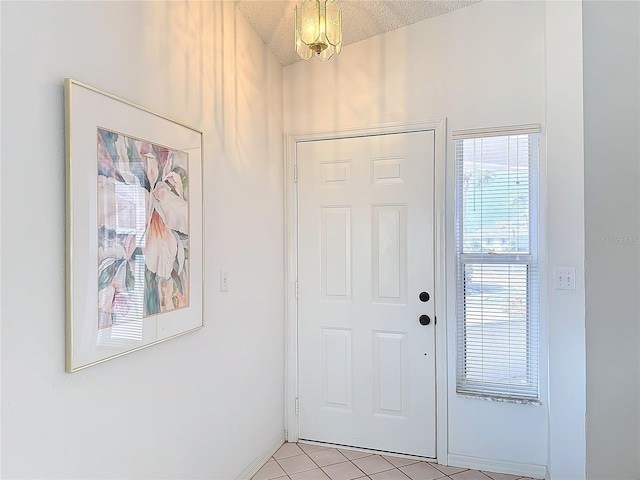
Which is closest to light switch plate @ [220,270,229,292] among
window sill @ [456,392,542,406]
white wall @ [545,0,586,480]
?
window sill @ [456,392,542,406]

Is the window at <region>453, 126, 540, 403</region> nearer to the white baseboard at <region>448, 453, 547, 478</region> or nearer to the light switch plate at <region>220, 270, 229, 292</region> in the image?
the white baseboard at <region>448, 453, 547, 478</region>

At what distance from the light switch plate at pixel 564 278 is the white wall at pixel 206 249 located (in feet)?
5.29

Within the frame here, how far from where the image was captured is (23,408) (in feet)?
3.64

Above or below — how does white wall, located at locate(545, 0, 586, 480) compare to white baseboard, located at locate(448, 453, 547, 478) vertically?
above

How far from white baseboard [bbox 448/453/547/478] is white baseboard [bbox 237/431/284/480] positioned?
1079mm

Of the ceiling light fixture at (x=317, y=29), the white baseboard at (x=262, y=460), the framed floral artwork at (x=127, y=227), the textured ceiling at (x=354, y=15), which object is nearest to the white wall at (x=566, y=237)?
the textured ceiling at (x=354, y=15)

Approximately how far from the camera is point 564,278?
2.06 m

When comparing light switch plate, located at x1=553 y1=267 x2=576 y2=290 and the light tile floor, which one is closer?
light switch plate, located at x1=553 y1=267 x2=576 y2=290

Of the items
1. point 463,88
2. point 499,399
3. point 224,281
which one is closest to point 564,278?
point 499,399

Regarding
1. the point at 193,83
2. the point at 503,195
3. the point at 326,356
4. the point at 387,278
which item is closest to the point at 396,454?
the point at 326,356

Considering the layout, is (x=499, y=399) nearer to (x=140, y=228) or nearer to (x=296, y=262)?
(x=296, y=262)

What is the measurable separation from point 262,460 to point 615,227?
2290 millimetres

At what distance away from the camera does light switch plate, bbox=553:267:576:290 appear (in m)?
2.04

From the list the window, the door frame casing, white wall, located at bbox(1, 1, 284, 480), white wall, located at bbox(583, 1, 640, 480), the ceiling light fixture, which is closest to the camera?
white wall, located at bbox(583, 1, 640, 480)
